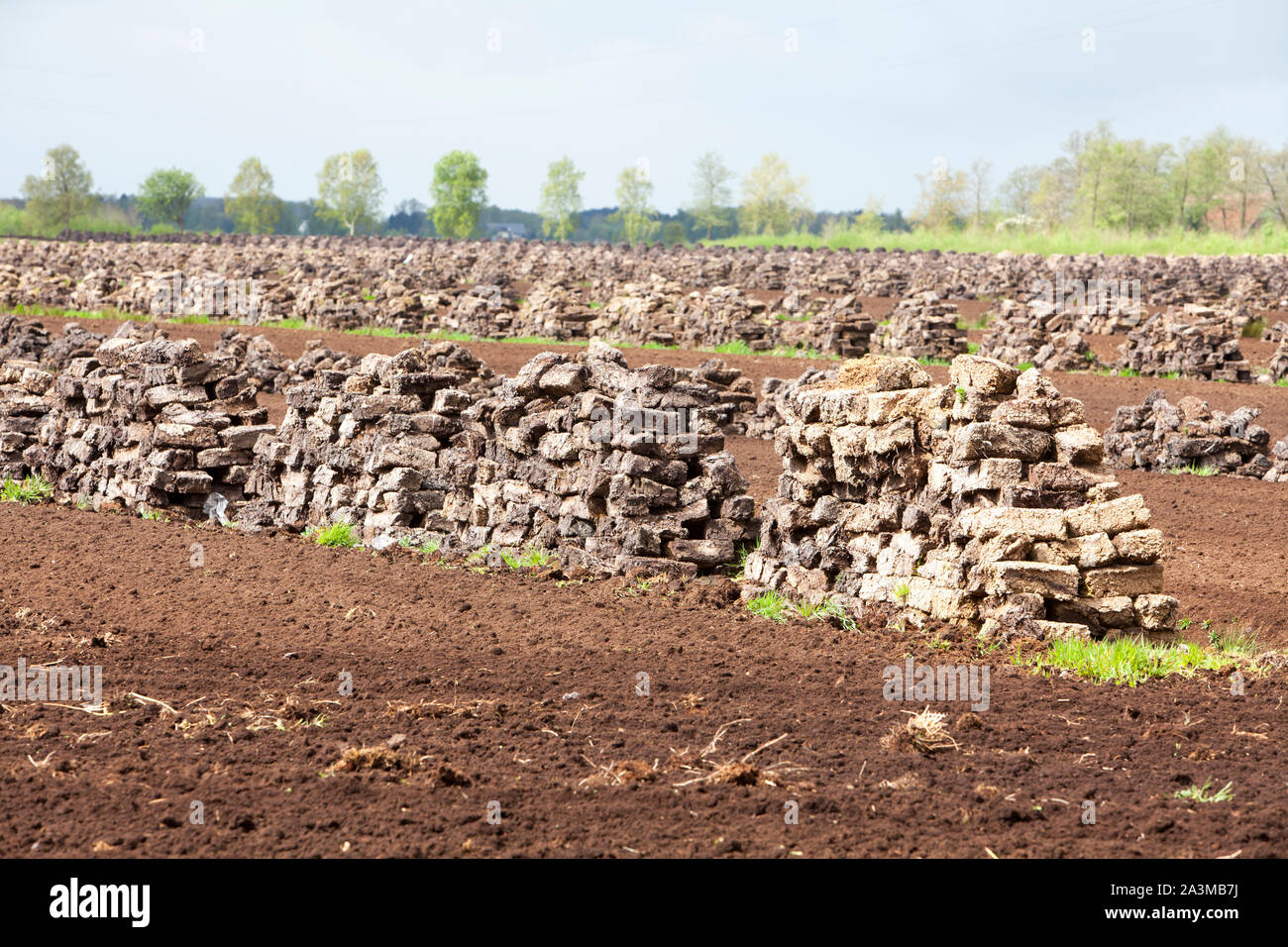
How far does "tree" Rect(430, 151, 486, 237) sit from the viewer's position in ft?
334

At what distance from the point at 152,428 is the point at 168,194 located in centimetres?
10202

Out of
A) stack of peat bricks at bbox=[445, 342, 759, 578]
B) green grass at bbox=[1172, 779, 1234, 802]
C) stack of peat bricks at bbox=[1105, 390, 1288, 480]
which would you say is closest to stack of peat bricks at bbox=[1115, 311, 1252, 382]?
stack of peat bricks at bbox=[1105, 390, 1288, 480]

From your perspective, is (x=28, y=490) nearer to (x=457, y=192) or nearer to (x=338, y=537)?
(x=338, y=537)

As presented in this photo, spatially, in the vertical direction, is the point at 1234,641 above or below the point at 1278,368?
below

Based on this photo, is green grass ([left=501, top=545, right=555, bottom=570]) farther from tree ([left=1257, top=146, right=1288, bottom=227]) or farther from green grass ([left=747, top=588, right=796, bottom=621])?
tree ([left=1257, top=146, right=1288, bottom=227])

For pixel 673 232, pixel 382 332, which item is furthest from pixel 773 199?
pixel 382 332

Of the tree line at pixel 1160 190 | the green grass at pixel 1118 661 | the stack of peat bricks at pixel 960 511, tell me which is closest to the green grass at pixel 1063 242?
the tree line at pixel 1160 190

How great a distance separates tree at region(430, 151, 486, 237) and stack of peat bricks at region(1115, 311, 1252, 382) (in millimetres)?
82459

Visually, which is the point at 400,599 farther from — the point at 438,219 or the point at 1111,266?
the point at 438,219

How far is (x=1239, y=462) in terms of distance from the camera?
53.6ft

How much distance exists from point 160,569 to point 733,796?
24.1 feet

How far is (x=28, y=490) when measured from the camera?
49.8 feet

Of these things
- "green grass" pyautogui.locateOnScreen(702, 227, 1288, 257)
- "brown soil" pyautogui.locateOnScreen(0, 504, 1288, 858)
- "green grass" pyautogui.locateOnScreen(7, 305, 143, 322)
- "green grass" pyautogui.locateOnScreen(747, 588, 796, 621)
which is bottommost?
"brown soil" pyautogui.locateOnScreen(0, 504, 1288, 858)
